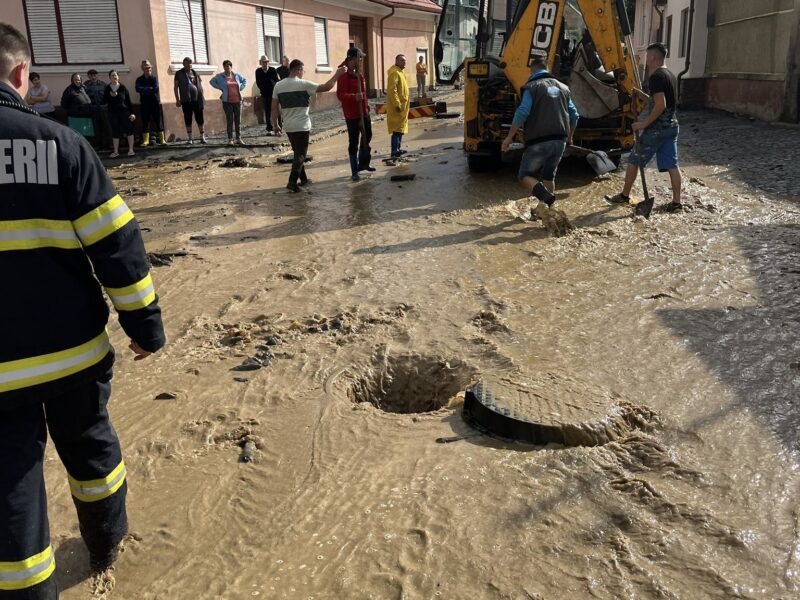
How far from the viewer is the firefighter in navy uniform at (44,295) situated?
7.11 ft

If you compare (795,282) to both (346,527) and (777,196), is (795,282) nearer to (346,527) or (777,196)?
(777,196)

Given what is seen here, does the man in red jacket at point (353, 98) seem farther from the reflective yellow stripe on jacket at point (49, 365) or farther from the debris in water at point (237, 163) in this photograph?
the reflective yellow stripe on jacket at point (49, 365)

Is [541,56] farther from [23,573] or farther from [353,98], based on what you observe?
[23,573]

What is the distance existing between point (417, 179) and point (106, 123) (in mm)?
6705

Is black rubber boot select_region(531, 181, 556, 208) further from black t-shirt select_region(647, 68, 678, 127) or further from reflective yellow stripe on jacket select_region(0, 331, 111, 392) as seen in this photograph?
reflective yellow stripe on jacket select_region(0, 331, 111, 392)

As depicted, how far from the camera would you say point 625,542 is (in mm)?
2830

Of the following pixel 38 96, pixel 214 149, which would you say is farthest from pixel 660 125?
pixel 38 96

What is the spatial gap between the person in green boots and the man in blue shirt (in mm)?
9262

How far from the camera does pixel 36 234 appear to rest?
2199 mm

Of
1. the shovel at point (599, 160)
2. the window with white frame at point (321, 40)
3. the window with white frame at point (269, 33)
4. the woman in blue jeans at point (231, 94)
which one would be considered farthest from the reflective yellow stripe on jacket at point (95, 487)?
the window with white frame at point (321, 40)

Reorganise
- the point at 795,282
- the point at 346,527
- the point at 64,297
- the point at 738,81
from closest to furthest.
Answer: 1. the point at 64,297
2. the point at 346,527
3. the point at 795,282
4. the point at 738,81

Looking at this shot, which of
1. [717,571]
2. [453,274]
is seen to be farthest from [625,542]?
[453,274]

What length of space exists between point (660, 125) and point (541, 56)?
2.10 meters

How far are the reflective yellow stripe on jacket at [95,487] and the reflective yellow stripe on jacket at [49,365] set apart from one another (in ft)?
1.71
